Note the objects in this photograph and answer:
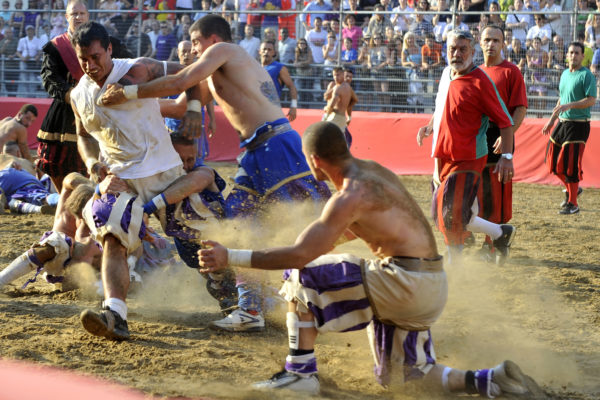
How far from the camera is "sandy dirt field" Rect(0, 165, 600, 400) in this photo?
390 centimetres

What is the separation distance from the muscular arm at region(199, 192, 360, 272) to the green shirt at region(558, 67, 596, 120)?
285 inches

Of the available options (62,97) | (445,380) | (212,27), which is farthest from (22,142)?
(445,380)

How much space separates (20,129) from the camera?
1021 centimetres

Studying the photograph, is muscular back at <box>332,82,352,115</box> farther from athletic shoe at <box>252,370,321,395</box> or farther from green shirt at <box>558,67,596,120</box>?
athletic shoe at <box>252,370,321,395</box>

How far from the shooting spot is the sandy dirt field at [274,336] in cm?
390

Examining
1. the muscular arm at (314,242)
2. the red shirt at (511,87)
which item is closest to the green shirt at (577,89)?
the red shirt at (511,87)

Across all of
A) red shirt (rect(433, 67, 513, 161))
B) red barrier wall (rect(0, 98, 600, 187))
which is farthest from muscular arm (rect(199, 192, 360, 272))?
red barrier wall (rect(0, 98, 600, 187))

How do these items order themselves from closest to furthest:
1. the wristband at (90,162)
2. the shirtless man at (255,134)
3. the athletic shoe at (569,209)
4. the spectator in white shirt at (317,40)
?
the shirtless man at (255,134) → the wristband at (90,162) → the athletic shoe at (569,209) → the spectator in white shirt at (317,40)

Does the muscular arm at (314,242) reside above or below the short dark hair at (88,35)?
below

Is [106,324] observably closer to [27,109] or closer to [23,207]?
[23,207]

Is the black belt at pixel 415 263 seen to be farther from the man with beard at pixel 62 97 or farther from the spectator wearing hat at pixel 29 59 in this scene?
the spectator wearing hat at pixel 29 59

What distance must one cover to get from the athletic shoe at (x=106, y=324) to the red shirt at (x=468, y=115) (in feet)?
10.2

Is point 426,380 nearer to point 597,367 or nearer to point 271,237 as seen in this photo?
point 597,367

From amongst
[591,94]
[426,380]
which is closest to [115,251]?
[426,380]
